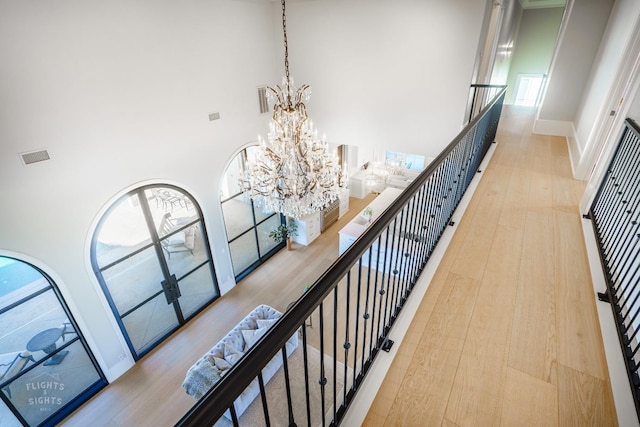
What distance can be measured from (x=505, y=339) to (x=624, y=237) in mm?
1558

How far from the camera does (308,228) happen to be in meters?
8.59

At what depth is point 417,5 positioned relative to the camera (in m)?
6.11

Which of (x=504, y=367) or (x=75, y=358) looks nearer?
(x=504, y=367)

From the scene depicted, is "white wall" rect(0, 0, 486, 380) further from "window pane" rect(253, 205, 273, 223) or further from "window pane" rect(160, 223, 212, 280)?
"window pane" rect(253, 205, 273, 223)

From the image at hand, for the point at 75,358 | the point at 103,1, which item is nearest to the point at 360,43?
the point at 103,1

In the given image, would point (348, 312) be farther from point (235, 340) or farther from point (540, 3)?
point (540, 3)

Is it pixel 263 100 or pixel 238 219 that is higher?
pixel 263 100

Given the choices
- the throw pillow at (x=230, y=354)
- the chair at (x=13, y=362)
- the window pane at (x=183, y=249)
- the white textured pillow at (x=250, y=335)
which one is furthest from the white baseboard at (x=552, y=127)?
the chair at (x=13, y=362)

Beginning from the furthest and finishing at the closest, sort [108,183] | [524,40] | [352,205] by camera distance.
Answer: [524,40]
[352,205]
[108,183]

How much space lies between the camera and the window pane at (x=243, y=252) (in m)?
7.81

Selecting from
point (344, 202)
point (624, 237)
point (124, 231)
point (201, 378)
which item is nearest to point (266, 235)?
point (344, 202)

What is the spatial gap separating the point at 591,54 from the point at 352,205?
7371 mm

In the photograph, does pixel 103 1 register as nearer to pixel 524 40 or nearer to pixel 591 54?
pixel 591 54

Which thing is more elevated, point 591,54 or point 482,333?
point 591,54
